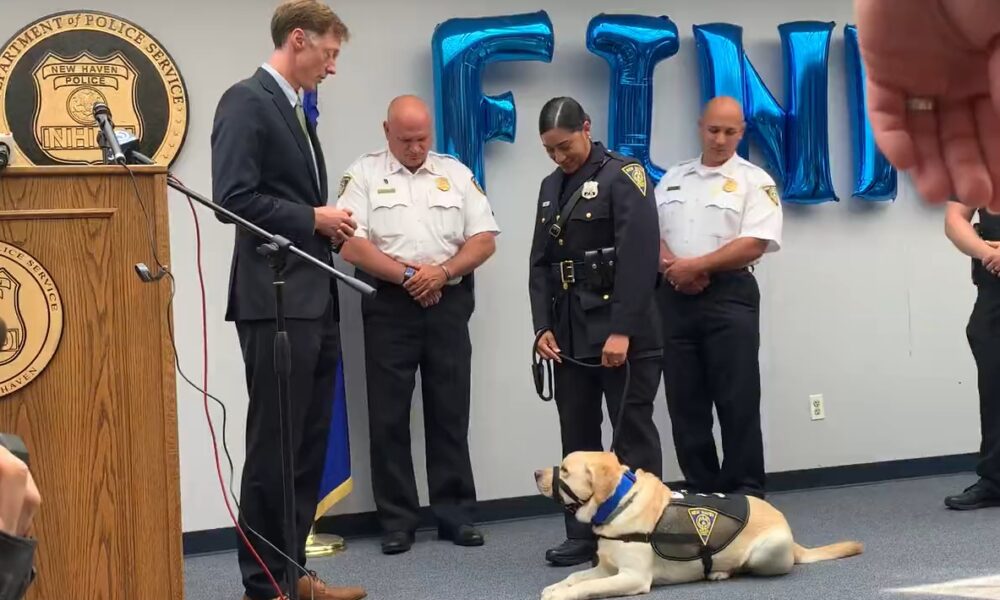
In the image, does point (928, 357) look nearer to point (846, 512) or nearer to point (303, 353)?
point (846, 512)

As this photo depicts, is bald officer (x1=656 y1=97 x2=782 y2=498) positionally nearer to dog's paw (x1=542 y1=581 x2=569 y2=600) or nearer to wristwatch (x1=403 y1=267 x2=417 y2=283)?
wristwatch (x1=403 y1=267 x2=417 y2=283)

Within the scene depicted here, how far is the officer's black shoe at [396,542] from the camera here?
502cm

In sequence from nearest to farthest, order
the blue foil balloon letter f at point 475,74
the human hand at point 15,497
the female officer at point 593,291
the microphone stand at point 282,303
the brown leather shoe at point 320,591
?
the human hand at point 15,497 → the microphone stand at point 282,303 → the brown leather shoe at point 320,591 → the female officer at point 593,291 → the blue foil balloon letter f at point 475,74

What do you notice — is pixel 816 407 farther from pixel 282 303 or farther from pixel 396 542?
pixel 282 303

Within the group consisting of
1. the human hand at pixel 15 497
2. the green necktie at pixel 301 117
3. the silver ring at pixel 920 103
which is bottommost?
the human hand at pixel 15 497

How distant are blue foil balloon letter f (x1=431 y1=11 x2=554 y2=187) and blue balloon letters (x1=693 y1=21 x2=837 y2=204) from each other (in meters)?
0.85

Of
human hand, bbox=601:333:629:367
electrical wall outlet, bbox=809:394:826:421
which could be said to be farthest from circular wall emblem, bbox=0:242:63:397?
electrical wall outlet, bbox=809:394:826:421

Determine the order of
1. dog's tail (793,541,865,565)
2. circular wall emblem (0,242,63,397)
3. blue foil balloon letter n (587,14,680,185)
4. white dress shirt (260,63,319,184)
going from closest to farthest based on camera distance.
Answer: circular wall emblem (0,242,63,397) → white dress shirt (260,63,319,184) → dog's tail (793,541,865,565) → blue foil balloon letter n (587,14,680,185)

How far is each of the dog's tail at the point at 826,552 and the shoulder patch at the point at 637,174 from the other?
1.33m

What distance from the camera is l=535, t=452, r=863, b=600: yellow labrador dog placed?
4027mm

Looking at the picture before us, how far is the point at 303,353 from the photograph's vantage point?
3.71m

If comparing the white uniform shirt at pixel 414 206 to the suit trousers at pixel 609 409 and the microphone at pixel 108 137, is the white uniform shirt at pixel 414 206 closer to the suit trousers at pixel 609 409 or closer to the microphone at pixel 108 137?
the suit trousers at pixel 609 409

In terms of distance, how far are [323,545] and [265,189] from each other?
194 cm

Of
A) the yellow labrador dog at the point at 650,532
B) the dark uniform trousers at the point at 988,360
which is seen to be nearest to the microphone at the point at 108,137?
the yellow labrador dog at the point at 650,532
